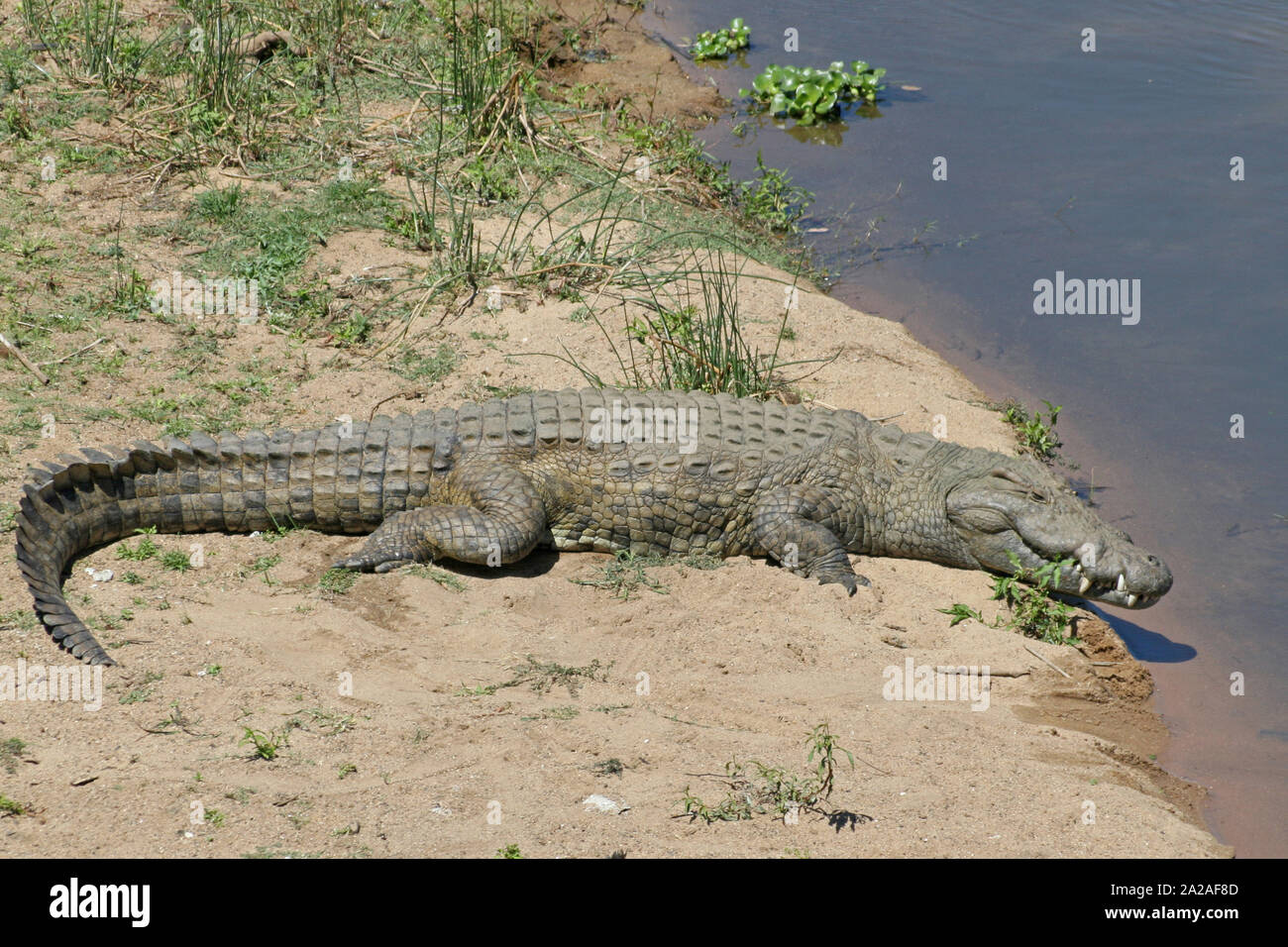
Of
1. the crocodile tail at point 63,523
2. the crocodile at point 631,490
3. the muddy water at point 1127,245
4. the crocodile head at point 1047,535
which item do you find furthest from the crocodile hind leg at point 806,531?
the crocodile tail at point 63,523

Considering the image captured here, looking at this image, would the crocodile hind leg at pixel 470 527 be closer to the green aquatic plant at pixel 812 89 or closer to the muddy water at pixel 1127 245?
the muddy water at pixel 1127 245

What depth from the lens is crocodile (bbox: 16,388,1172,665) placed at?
6230mm

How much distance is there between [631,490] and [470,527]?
3.30 ft

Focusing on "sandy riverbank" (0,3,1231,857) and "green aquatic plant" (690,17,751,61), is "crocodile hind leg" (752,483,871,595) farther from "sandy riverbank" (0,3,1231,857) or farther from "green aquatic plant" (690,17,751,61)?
"green aquatic plant" (690,17,751,61)

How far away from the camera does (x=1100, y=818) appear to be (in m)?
4.60

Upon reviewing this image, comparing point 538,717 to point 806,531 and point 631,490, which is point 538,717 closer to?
point 631,490

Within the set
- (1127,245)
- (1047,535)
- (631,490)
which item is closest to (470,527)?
(631,490)

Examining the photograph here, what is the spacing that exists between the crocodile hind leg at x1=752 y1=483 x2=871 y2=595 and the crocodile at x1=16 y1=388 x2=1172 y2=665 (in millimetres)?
11

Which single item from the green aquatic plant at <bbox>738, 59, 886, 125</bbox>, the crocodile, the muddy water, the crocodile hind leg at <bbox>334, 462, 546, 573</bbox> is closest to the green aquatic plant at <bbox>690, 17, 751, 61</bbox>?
the muddy water

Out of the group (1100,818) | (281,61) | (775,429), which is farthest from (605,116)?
(1100,818)

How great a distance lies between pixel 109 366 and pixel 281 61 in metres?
5.06

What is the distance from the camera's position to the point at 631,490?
21.9ft

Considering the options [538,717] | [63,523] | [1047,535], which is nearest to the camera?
[538,717]

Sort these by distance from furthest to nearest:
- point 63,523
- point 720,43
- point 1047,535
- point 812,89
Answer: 1. point 720,43
2. point 812,89
3. point 1047,535
4. point 63,523
